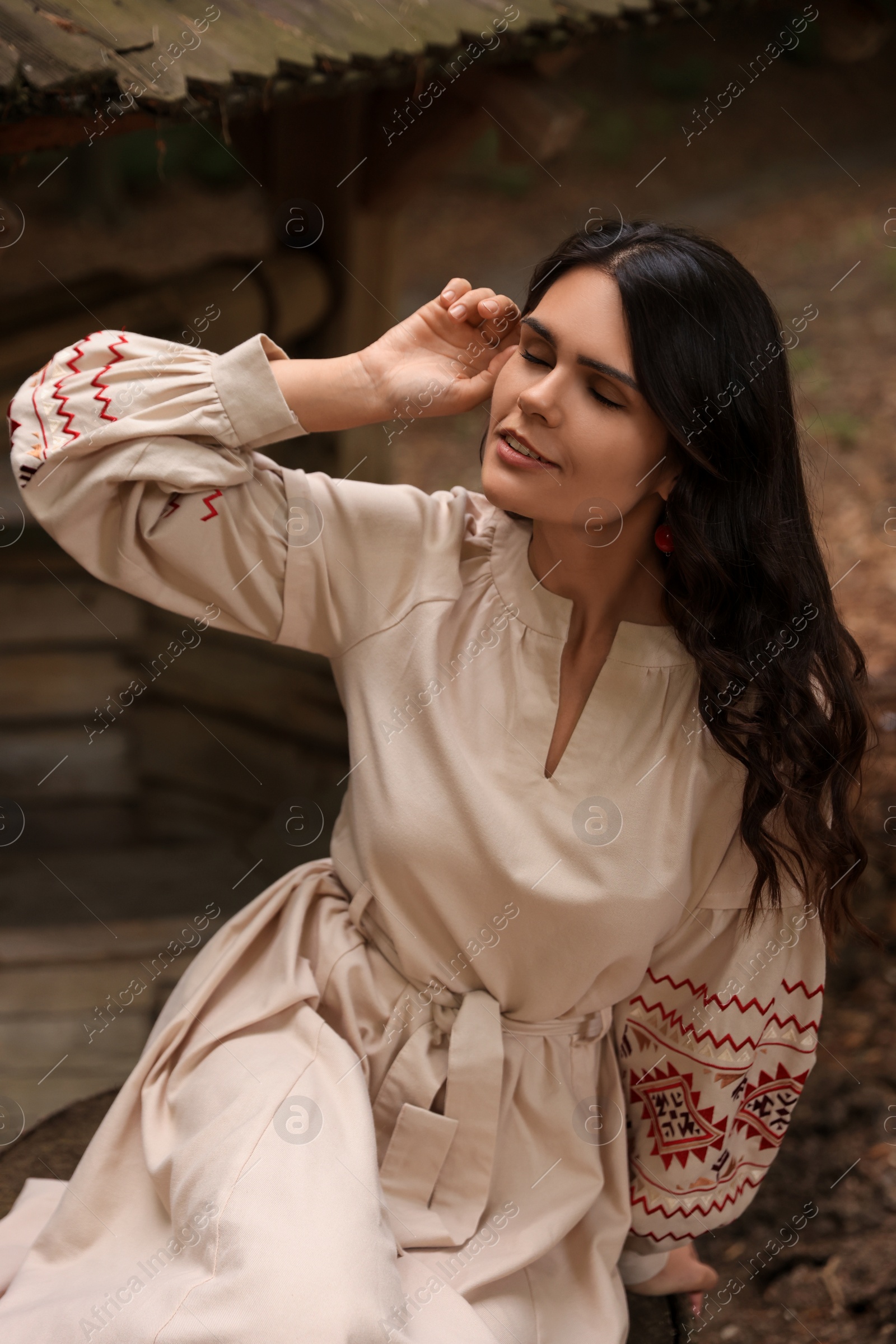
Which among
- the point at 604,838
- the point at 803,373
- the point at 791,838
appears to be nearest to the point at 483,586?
the point at 604,838

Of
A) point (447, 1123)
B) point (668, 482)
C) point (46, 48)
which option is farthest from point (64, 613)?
point (668, 482)

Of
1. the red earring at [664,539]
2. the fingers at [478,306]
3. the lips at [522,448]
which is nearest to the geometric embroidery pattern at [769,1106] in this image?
the red earring at [664,539]

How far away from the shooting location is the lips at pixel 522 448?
1808mm

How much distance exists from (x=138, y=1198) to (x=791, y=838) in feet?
3.93

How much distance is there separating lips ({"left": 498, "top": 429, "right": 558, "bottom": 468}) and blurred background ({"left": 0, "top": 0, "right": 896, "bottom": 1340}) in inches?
15.2

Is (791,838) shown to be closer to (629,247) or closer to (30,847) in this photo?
(629,247)

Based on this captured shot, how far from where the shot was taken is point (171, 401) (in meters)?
1.87

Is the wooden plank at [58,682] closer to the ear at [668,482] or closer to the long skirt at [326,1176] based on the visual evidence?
the long skirt at [326,1176]

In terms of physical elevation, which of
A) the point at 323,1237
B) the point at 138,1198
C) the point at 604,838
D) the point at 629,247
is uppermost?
the point at 629,247

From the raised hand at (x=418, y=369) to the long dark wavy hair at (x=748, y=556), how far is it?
0.29 feet

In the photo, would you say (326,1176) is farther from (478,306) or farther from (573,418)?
(478,306)

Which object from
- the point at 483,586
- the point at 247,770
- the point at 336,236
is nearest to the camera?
the point at 483,586

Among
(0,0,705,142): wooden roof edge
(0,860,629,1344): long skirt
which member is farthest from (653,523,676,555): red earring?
(0,0,705,142): wooden roof edge

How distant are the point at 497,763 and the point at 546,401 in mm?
585
